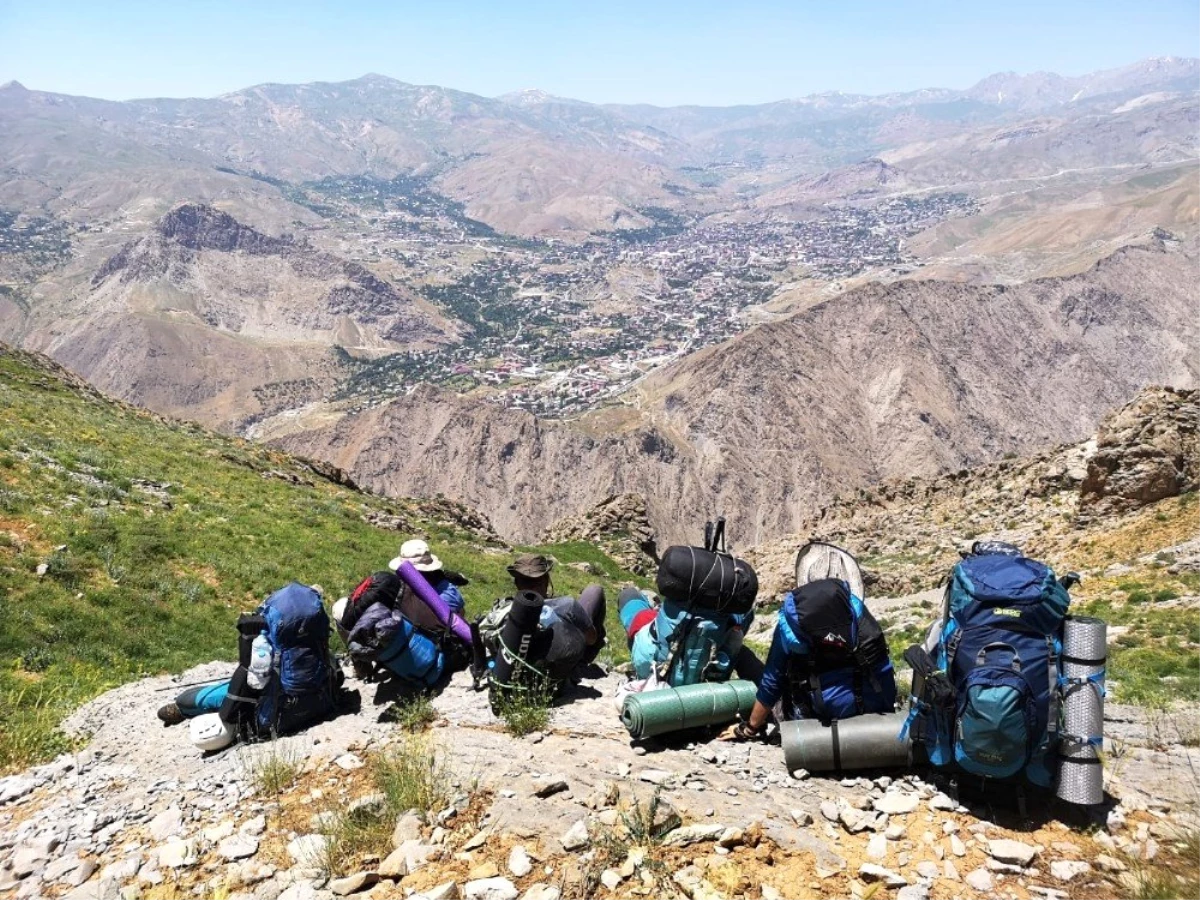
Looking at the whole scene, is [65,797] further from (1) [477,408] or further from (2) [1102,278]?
(2) [1102,278]

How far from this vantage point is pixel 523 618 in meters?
7.34

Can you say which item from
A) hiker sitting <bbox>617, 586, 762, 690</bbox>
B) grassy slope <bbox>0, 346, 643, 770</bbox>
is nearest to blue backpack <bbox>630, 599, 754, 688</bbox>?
hiker sitting <bbox>617, 586, 762, 690</bbox>

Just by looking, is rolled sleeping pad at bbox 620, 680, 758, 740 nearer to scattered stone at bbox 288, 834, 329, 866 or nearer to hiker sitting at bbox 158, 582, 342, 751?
scattered stone at bbox 288, 834, 329, 866

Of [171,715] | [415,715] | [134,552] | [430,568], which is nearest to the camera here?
[415,715]

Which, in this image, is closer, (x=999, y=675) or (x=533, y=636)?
(x=999, y=675)

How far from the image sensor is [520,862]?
15.8 ft

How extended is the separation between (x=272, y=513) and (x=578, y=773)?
1485 cm

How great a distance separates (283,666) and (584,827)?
157 inches

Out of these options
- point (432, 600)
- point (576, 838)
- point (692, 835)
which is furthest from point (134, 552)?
point (692, 835)

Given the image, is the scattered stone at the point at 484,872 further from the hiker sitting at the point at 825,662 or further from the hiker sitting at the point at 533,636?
the hiker sitting at the point at 825,662

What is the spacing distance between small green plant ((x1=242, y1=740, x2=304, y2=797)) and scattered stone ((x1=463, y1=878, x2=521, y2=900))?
2.50 metres

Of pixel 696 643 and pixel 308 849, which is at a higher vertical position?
pixel 696 643

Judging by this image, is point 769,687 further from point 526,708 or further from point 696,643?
point 526,708

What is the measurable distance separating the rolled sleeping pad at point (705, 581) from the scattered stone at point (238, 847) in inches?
153
